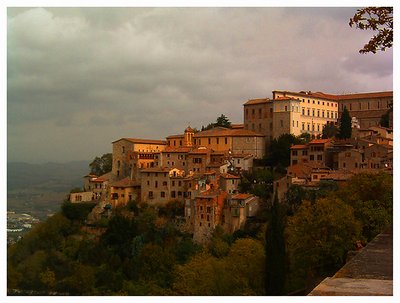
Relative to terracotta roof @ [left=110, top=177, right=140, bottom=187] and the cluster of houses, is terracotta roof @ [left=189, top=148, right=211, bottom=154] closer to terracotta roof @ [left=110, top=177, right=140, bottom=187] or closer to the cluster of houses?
the cluster of houses

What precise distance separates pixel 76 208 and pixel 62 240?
6.02ft

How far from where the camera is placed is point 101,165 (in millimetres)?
34031

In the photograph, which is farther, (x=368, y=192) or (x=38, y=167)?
(x=38, y=167)

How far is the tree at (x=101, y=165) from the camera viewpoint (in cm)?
3334

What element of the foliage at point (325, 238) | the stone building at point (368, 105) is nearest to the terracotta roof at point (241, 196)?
the foliage at point (325, 238)

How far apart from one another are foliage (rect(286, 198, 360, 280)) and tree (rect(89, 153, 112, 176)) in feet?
73.9

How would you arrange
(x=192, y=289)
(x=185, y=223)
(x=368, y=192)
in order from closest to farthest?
(x=368, y=192) → (x=192, y=289) → (x=185, y=223)

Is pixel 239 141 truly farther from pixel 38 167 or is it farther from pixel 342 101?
pixel 38 167

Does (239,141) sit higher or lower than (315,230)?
higher

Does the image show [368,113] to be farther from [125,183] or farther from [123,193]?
[123,193]

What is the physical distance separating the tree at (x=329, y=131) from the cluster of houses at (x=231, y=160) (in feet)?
3.17

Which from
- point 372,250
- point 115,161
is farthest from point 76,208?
point 372,250

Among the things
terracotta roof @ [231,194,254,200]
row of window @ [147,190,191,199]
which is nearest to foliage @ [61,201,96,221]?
row of window @ [147,190,191,199]

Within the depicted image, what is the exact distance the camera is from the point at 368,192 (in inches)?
544
